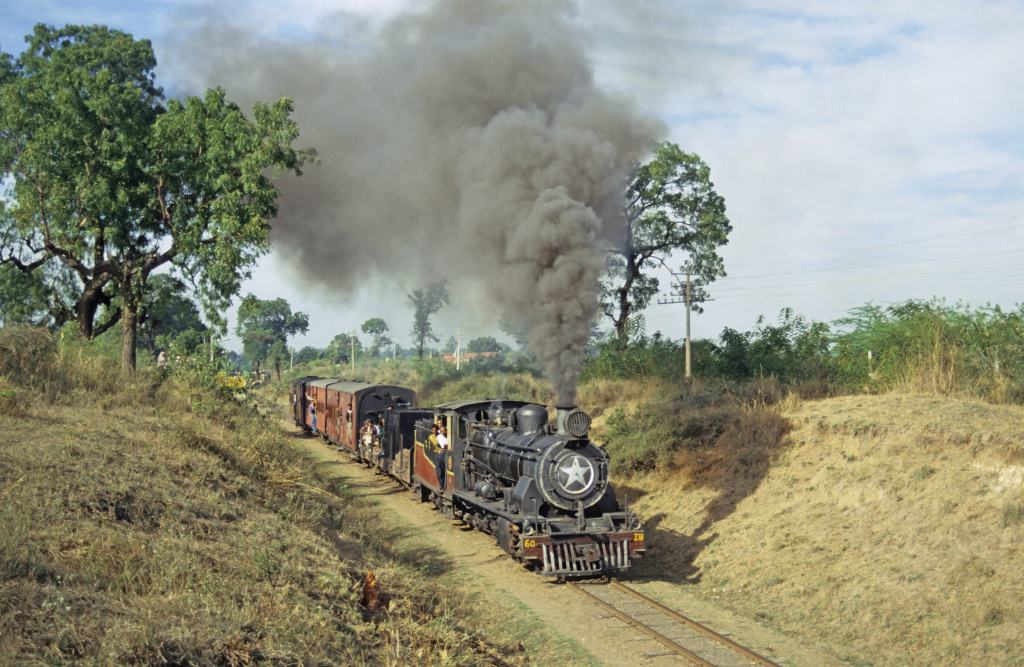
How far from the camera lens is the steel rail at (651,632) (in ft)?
27.1

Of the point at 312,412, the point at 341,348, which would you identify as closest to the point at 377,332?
the point at 341,348

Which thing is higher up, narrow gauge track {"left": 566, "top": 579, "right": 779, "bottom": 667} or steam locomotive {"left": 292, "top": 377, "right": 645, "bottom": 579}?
steam locomotive {"left": 292, "top": 377, "right": 645, "bottom": 579}

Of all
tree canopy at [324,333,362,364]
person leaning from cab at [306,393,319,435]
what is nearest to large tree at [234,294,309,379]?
tree canopy at [324,333,362,364]

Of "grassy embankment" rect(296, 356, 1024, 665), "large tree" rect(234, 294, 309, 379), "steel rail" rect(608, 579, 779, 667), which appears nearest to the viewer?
"steel rail" rect(608, 579, 779, 667)

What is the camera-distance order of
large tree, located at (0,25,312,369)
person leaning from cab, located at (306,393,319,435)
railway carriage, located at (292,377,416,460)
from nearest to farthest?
large tree, located at (0,25,312,369)
railway carriage, located at (292,377,416,460)
person leaning from cab, located at (306,393,319,435)

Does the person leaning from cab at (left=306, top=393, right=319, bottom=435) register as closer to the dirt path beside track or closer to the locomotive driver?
the dirt path beside track

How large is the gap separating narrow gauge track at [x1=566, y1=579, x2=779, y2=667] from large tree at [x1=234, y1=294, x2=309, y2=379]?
62.0 meters

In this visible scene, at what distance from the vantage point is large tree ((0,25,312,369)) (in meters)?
20.5

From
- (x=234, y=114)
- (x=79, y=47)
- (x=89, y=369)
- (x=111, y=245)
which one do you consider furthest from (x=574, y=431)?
(x=79, y=47)

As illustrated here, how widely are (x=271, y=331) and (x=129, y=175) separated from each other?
61811 mm

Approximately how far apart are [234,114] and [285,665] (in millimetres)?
17721

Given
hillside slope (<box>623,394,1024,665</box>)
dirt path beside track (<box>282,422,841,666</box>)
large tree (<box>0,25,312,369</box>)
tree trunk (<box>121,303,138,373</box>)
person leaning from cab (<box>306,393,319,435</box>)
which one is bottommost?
dirt path beside track (<box>282,422,841,666</box>)

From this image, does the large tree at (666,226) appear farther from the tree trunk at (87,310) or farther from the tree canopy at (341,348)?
the tree canopy at (341,348)

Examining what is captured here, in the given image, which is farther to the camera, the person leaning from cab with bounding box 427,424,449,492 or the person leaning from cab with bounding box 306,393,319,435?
the person leaning from cab with bounding box 306,393,319,435
